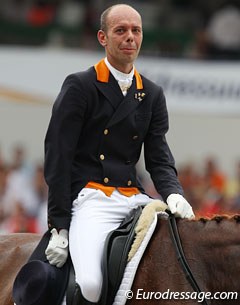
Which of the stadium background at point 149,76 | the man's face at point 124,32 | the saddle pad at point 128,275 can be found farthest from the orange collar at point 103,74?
the stadium background at point 149,76

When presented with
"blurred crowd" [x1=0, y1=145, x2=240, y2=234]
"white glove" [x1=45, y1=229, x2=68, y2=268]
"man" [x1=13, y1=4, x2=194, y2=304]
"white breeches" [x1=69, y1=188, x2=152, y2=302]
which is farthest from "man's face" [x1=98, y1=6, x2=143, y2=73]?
"blurred crowd" [x1=0, y1=145, x2=240, y2=234]

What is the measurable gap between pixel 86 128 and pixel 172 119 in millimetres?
10760

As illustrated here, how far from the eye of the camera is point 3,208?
13289 millimetres

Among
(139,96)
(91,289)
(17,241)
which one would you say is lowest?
(17,241)

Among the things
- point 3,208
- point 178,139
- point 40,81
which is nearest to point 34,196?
point 3,208

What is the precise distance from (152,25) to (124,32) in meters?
13.1

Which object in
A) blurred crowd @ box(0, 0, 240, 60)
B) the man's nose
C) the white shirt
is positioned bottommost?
blurred crowd @ box(0, 0, 240, 60)

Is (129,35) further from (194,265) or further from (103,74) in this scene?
(194,265)

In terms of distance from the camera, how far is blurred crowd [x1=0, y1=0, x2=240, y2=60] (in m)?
17.2

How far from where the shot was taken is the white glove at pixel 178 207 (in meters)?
5.76

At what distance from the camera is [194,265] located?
5.59m

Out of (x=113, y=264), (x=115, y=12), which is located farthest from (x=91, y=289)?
(x=115, y=12)

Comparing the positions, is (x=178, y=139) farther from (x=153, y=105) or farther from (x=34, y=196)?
(x=153, y=105)

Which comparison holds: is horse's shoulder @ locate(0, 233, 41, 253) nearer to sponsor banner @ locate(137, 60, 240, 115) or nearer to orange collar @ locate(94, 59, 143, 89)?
orange collar @ locate(94, 59, 143, 89)
